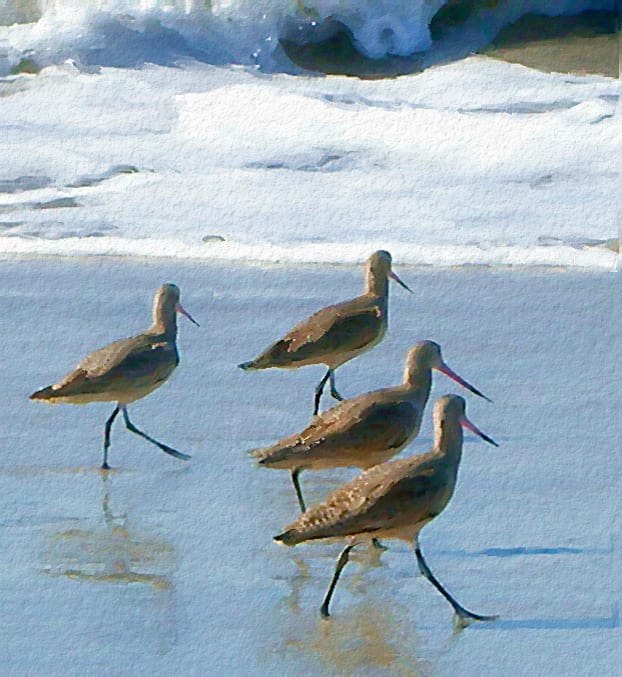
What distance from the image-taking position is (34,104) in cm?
555

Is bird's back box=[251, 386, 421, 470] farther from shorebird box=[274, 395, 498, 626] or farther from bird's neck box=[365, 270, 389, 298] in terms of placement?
bird's neck box=[365, 270, 389, 298]

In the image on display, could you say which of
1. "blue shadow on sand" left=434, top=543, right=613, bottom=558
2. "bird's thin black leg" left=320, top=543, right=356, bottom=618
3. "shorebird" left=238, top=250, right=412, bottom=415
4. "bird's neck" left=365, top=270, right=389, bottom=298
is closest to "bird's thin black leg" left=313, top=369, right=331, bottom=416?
"shorebird" left=238, top=250, right=412, bottom=415

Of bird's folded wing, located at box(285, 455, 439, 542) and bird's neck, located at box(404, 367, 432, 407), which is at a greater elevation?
bird's folded wing, located at box(285, 455, 439, 542)

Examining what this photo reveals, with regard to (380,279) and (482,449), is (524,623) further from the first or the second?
(380,279)

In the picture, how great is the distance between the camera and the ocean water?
535 cm

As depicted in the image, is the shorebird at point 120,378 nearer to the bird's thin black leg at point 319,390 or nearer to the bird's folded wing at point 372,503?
the bird's thin black leg at point 319,390

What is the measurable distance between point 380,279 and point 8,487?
155 centimetres

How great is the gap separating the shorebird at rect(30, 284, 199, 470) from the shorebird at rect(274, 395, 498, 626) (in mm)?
998

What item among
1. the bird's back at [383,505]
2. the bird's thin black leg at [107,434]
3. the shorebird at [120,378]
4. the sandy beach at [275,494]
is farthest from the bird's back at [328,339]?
the bird's back at [383,505]

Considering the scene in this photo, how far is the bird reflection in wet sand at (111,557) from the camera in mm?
2896

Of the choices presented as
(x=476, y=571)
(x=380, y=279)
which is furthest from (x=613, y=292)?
(x=476, y=571)

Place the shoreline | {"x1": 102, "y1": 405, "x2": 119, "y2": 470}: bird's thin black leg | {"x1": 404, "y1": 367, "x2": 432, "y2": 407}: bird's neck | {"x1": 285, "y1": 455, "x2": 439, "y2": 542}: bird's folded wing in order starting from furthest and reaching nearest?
the shoreline, {"x1": 102, "y1": 405, "x2": 119, "y2": 470}: bird's thin black leg, {"x1": 404, "y1": 367, "x2": 432, "y2": 407}: bird's neck, {"x1": 285, "y1": 455, "x2": 439, "y2": 542}: bird's folded wing

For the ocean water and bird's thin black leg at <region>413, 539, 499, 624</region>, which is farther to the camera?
the ocean water

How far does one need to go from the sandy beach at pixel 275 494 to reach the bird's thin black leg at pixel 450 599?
1.6 inches
